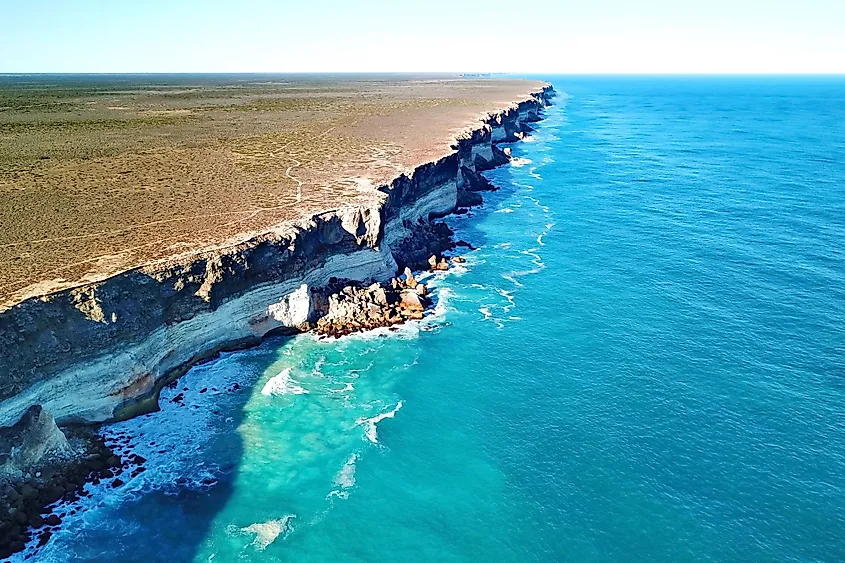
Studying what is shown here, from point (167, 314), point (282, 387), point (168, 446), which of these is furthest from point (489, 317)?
point (168, 446)

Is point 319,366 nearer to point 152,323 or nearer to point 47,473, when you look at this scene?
point 152,323

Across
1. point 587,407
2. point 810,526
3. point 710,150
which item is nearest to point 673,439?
point 587,407

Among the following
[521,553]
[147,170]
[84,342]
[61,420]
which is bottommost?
[521,553]

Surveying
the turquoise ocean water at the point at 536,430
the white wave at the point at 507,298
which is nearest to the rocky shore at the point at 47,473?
the turquoise ocean water at the point at 536,430

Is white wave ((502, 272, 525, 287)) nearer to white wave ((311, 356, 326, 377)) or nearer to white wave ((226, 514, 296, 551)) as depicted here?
white wave ((311, 356, 326, 377))

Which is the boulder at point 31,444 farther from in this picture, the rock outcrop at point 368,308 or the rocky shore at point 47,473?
the rock outcrop at point 368,308

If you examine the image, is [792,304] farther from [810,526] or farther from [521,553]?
[521,553]

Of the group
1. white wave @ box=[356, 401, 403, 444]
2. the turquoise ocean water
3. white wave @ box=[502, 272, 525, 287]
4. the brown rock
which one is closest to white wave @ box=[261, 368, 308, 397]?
the turquoise ocean water
